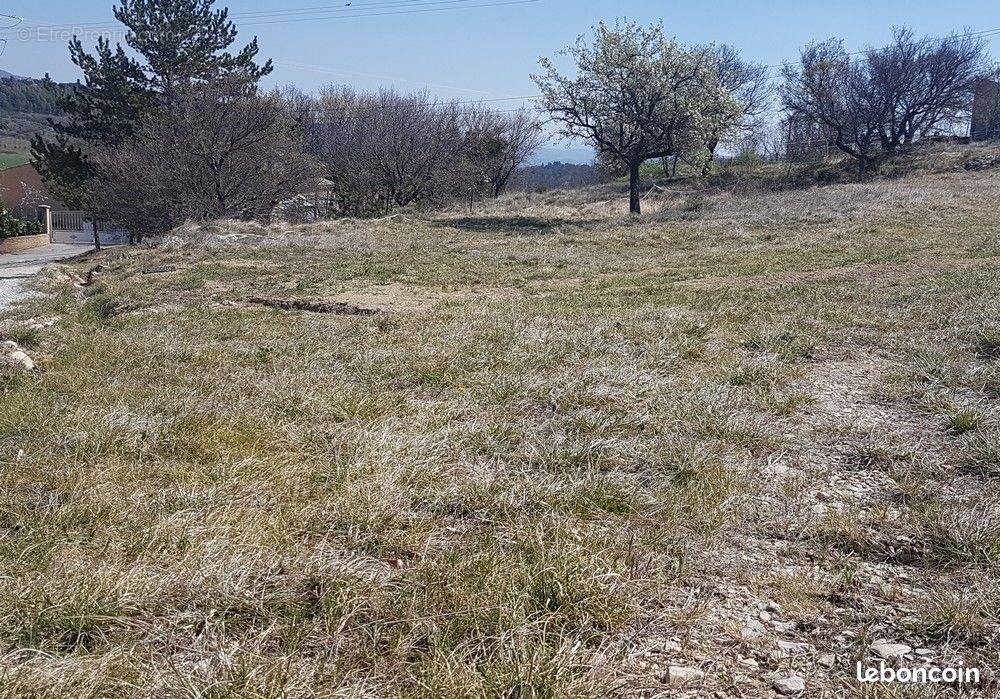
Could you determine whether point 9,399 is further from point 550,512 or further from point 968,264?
point 968,264

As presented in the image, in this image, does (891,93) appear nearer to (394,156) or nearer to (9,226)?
(394,156)

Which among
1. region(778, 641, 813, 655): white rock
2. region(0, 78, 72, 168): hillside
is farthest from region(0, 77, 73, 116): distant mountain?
region(778, 641, 813, 655): white rock

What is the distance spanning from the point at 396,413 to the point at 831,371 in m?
2.91

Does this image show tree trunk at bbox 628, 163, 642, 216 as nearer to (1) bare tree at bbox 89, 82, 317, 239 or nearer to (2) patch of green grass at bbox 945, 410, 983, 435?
(1) bare tree at bbox 89, 82, 317, 239

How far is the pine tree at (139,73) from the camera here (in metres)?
25.7

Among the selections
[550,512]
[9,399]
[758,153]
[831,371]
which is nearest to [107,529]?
[550,512]

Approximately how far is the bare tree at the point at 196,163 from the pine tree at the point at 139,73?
259 cm

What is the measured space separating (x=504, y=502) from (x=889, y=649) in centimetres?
139

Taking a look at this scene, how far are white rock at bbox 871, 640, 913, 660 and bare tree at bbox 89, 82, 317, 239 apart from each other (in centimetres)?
2347

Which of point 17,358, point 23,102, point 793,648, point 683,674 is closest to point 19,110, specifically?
point 23,102

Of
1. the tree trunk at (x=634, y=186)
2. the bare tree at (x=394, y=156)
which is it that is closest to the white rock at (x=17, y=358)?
the tree trunk at (x=634, y=186)

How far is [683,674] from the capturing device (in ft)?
6.04

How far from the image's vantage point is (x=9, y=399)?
12.8 feet

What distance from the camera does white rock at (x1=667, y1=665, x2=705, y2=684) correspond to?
71.6 inches
